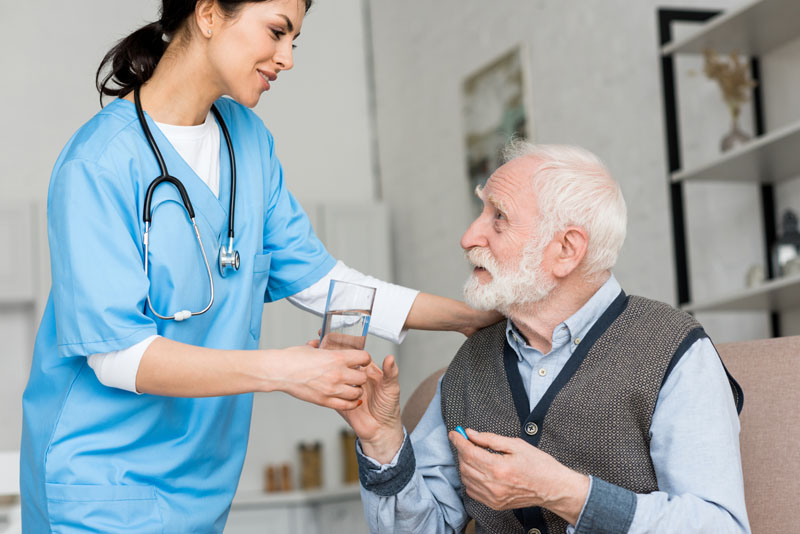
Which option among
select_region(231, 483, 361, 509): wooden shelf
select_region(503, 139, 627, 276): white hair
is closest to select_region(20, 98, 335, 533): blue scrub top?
select_region(503, 139, 627, 276): white hair

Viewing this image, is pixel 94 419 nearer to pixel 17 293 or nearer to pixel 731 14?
A: pixel 731 14

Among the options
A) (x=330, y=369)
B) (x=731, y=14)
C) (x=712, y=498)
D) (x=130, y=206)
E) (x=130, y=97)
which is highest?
(x=731, y=14)

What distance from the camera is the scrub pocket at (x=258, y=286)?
1658 mm

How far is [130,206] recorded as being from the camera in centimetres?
142

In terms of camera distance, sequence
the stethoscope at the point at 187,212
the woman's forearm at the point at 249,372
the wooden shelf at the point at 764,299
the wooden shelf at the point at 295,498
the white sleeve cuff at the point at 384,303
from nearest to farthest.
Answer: the woman's forearm at the point at 249,372, the stethoscope at the point at 187,212, the white sleeve cuff at the point at 384,303, the wooden shelf at the point at 764,299, the wooden shelf at the point at 295,498

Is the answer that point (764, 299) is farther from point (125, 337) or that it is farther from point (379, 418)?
point (125, 337)

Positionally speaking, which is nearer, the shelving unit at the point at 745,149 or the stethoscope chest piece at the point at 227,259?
the stethoscope chest piece at the point at 227,259

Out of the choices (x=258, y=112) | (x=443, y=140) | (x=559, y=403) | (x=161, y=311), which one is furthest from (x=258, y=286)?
(x=258, y=112)

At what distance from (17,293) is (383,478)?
11.8 feet

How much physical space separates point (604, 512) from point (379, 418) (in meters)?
0.41

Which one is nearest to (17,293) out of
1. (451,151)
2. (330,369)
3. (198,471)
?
(451,151)

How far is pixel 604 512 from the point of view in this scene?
1343 mm

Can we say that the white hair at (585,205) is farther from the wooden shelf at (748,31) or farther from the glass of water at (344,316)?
the wooden shelf at (748,31)

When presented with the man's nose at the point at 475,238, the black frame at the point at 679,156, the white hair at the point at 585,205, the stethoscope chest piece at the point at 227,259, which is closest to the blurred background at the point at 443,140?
the black frame at the point at 679,156
